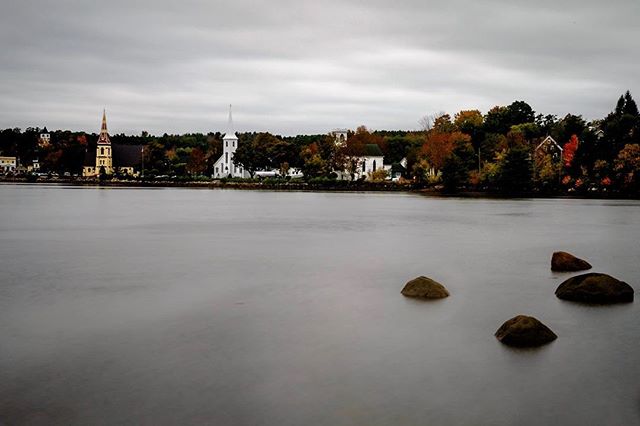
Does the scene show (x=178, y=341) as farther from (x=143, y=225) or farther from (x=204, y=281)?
(x=143, y=225)

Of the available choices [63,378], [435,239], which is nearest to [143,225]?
Result: [435,239]

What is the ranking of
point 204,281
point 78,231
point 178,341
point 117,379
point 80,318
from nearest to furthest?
point 117,379
point 178,341
point 80,318
point 204,281
point 78,231

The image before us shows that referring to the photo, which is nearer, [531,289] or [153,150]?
[531,289]

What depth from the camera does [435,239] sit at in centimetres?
4169

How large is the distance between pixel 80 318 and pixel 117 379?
605 centimetres

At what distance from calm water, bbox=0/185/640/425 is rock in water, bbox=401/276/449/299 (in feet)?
1.65

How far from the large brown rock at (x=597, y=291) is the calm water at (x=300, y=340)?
488 mm

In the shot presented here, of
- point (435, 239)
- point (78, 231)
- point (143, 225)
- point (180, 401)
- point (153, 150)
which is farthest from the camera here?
point (153, 150)

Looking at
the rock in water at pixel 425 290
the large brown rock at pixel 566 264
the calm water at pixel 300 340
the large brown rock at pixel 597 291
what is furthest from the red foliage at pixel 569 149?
the rock in water at pixel 425 290

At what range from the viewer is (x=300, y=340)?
54.3 feet

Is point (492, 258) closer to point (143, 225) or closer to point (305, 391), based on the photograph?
point (305, 391)

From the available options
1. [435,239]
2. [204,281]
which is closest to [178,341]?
[204,281]

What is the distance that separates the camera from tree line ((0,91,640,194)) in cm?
9355

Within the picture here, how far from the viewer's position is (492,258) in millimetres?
32875
